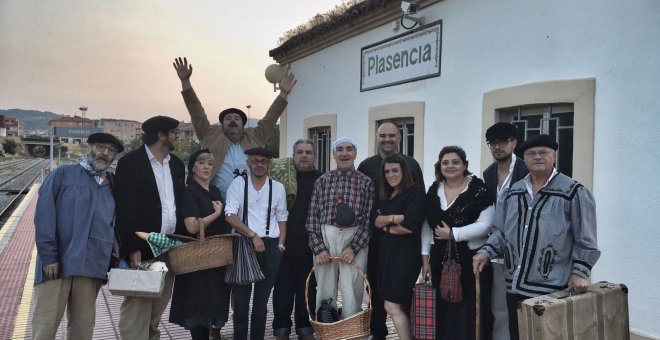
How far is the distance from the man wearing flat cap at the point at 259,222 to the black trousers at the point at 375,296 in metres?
0.78

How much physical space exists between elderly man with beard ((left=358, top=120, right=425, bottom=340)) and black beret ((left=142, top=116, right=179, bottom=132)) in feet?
5.64

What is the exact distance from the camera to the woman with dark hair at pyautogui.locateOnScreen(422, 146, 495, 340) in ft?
10.6

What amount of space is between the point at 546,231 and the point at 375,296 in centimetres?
177

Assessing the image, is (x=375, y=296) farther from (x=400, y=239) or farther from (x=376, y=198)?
(x=376, y=198)

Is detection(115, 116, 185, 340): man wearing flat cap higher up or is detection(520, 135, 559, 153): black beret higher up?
detection(520, 135, 559, 153): black beret

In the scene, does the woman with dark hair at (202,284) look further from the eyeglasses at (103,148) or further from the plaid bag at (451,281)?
the plaid bag at (451,281)

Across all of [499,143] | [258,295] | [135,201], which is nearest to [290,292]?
[258,295]

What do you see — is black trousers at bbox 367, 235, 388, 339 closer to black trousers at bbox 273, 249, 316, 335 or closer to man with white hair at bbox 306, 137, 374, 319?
man with white hair at bbox 306, 137, 374, 319

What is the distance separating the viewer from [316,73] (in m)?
8.82

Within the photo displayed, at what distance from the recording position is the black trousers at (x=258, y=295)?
3720 mm

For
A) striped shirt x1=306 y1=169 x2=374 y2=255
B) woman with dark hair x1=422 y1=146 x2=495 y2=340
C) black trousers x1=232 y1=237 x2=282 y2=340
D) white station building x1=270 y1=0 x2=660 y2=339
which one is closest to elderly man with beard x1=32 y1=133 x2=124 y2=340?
black trousers x1=232 y1=237 x2=282 y2=340

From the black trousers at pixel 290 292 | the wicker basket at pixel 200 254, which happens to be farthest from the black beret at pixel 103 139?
the black trousers at pixel 290 292

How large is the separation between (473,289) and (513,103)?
2.41m

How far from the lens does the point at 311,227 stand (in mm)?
3852
